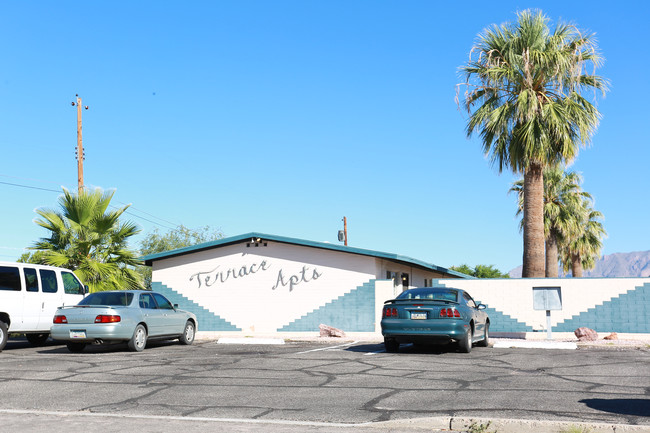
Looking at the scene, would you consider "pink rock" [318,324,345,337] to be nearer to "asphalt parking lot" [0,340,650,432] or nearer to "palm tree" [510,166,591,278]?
"asphalt parking lot" [0,340,650,432]

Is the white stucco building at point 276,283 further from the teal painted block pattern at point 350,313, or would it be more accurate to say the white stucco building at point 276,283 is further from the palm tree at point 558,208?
the palm tree at point 558,208

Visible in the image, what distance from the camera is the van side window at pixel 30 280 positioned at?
53.8 ft

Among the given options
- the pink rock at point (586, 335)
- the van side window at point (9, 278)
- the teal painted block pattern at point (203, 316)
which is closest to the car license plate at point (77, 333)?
the van side window at point (9, 278)

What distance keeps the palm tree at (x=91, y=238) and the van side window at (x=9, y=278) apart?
603 centimetres

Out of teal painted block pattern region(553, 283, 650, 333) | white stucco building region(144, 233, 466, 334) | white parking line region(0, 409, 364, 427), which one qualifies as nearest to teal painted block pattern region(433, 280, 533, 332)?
teal painted block pattern region(553, 283, 650, 333)

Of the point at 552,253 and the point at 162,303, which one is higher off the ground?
the point at 552,253

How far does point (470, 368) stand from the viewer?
1185cm

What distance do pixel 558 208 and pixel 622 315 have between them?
19.9m

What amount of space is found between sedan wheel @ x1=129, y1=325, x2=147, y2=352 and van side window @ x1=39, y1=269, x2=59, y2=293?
2899 millimetres

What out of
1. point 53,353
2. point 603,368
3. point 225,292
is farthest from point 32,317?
point 603,368

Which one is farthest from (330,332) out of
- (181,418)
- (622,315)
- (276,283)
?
(181,418)

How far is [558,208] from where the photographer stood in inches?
1602

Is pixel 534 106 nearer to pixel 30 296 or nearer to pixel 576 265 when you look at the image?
pixel 30 296

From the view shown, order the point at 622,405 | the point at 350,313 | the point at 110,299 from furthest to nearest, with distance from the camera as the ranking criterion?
the point at 350,313
the point at 110,299
the point at 622,405
